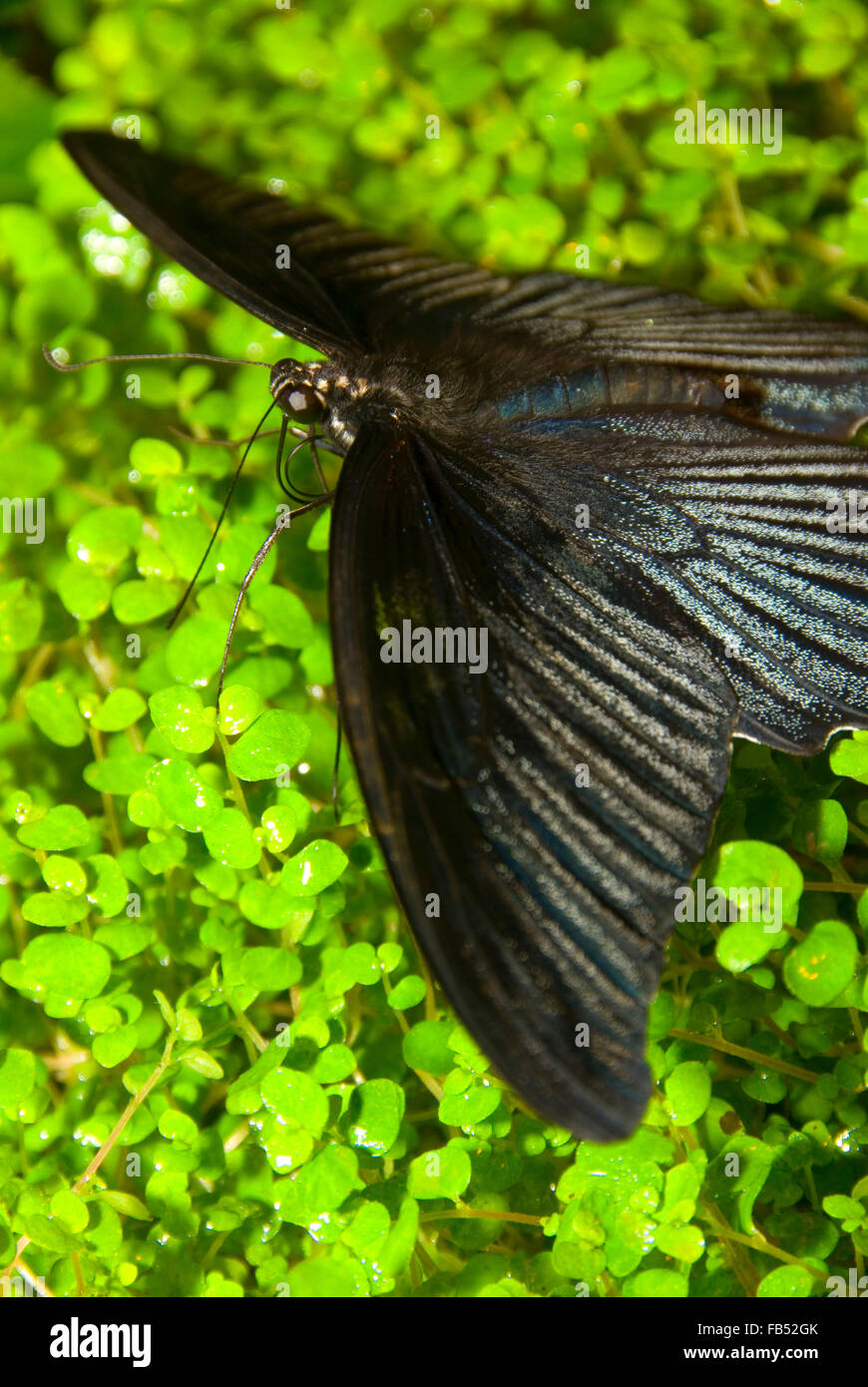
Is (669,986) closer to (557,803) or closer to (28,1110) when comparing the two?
(557,803)

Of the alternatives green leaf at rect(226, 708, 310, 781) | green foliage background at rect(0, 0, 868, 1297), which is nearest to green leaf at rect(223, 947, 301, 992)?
green foliage background at rect(0, 0, 868, 1297)

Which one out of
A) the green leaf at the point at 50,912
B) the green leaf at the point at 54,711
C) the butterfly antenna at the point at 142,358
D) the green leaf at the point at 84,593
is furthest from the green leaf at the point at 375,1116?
the butterfly antenna at the point at 142,358

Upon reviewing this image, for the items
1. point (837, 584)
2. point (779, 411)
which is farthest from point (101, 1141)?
point (779, 411)

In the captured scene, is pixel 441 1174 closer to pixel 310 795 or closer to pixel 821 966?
pixel 821 966

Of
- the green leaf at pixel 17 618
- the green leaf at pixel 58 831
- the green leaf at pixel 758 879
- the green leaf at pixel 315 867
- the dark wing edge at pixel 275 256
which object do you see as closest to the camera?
the green leaf at pixel 758 879

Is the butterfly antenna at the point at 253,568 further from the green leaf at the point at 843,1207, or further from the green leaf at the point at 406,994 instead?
the green leaf at the point at 843,1207

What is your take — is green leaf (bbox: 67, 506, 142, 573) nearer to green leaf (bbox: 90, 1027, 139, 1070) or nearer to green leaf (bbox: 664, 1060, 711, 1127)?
green leaf (bbox: 90, 1027, 139, 1070)

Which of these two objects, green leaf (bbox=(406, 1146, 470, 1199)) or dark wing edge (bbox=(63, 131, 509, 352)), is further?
dark wing edge (bbox=(63, 131, 509, 352))
